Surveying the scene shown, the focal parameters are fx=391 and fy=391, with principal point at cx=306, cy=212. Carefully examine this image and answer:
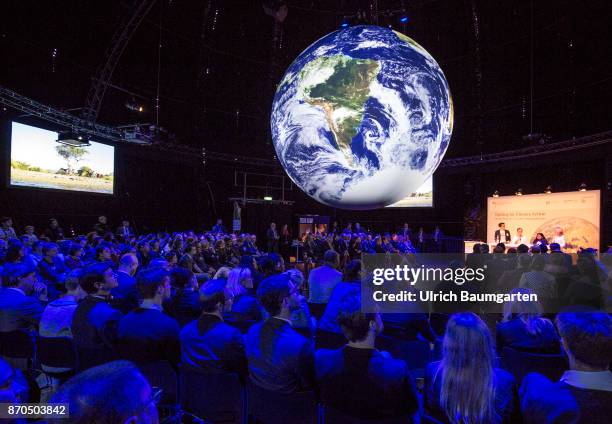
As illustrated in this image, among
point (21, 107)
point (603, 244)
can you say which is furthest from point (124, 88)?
point (603, 244)

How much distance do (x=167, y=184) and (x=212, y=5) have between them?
24.0 feet

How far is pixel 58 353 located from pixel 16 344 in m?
0.55

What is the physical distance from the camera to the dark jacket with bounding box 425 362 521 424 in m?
1.95

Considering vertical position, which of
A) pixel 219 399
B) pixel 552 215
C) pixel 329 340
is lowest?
pixel 219 399

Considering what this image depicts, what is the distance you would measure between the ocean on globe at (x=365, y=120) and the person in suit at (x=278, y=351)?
1.06 metres

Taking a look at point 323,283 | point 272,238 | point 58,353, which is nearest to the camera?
point 58,353

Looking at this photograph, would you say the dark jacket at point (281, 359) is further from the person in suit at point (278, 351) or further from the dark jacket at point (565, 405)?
the dark jacket at point (565, 405)

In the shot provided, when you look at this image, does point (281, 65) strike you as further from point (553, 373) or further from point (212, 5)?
point (553, 373)

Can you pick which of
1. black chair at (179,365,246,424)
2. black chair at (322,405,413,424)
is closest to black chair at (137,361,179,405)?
black chair at (179,365,246,424)

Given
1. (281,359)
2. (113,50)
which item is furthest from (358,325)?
(113,50)

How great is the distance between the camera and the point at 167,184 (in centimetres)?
1664

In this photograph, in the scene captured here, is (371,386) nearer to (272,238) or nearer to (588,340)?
(588,340)

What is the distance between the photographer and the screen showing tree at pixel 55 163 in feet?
33.8

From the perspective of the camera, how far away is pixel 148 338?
299cm
